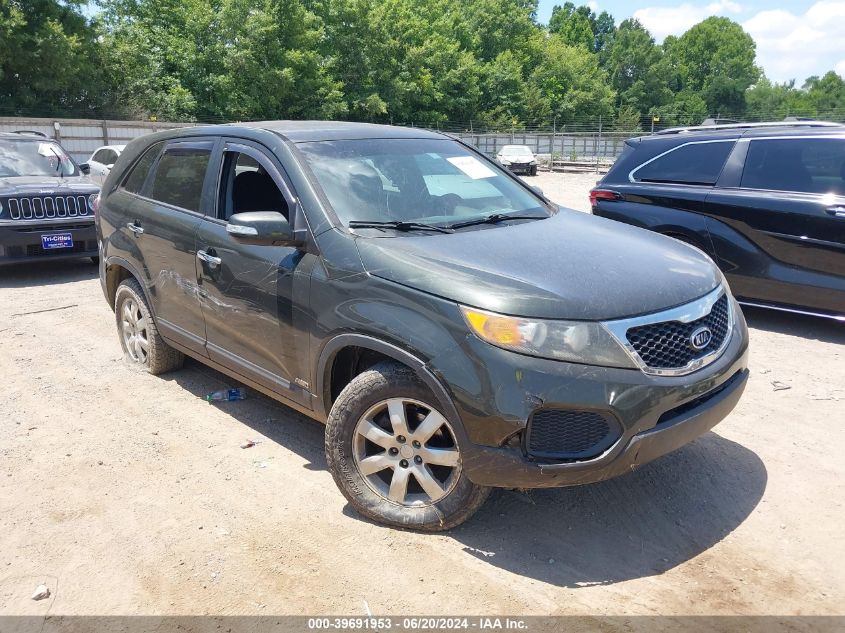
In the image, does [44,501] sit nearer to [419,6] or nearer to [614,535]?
[614,535]

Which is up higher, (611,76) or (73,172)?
(611,76)

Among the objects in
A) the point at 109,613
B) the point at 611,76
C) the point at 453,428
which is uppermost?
the point at 611,76

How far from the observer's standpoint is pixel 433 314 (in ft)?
9.77

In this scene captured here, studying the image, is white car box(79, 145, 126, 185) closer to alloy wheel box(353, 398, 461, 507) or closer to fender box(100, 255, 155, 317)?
fender box(100, 255, 155, 317)

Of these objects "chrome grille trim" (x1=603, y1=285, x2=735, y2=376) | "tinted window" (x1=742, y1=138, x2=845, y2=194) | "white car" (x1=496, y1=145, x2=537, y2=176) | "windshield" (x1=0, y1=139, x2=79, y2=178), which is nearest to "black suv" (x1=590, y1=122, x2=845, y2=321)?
"tinted window" (x1=742, y1=138, x2=845, y2=194)

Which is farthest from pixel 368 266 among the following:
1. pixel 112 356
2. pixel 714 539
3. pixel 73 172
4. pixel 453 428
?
pixel 73 172

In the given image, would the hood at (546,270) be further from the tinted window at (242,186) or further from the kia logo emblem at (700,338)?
the tinted window at (242,186)

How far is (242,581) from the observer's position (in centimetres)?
298

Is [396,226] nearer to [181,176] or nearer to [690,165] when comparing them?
[181,176]

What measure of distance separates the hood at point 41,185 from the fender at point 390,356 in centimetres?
671

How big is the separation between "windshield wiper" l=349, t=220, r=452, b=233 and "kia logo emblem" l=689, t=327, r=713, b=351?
127 cm

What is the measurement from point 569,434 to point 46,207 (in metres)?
7.97

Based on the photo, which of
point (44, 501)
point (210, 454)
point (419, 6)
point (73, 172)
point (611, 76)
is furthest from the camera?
point (611, 76)

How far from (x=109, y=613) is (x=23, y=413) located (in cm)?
242
